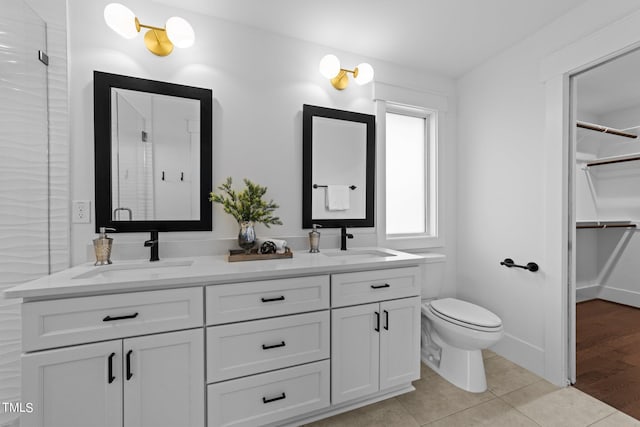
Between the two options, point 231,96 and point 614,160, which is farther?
point 614,160

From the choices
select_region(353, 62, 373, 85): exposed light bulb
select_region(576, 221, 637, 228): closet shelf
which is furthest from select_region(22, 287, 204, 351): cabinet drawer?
select_region(576, 221, 637, 228): closet shelf

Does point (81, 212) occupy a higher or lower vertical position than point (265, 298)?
higher

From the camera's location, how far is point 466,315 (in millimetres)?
1730

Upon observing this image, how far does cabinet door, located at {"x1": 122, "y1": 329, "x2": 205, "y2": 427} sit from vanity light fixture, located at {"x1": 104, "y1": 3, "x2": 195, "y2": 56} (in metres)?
1.52

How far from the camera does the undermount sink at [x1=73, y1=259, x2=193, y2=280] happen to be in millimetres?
1274

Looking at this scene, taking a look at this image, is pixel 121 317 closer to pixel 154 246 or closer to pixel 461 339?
pixel 154 246

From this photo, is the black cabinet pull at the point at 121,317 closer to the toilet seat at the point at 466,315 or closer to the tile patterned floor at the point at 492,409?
the tile patterned floor at the point at 492,409

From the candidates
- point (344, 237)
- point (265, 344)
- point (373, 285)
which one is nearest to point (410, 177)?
point (344, 237)

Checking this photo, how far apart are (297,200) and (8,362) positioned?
1.66 m

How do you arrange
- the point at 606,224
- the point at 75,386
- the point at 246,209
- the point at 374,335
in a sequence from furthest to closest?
1. the point at 606,224
2. the point at 246,209
3. the point at 374,335
4. the point at 75,386

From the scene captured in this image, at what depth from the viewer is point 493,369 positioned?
190cm

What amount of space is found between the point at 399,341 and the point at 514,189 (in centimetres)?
142

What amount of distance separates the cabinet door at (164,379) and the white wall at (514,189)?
6.97 ft

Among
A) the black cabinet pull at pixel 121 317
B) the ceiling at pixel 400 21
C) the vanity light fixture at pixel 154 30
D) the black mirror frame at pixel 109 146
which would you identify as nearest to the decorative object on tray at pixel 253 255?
the black mirror frame at pixel 109 146
